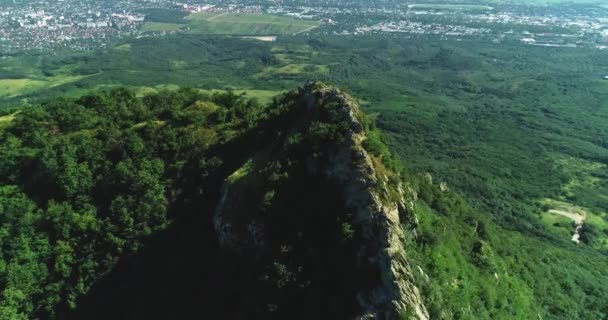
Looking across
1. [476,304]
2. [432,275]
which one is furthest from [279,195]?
[476,304]

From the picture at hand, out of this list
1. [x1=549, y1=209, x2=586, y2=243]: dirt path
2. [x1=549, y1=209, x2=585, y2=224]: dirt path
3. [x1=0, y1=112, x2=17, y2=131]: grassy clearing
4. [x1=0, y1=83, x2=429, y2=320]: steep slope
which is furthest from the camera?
[x1=549, y1=209, x2=585, y2=224]: dirt path

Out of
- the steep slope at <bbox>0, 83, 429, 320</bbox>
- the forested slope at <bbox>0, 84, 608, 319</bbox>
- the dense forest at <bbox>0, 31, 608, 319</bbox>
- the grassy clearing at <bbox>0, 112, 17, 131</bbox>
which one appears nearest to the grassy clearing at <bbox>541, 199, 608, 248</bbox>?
the dense forest at <bbox>0, 31, 608, 319</bbox>

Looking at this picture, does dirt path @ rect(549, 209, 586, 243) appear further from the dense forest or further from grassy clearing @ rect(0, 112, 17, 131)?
→ grassy clearing @ rect(0, 112, 17, 131)

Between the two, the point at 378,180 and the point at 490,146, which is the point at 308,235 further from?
the point at 490,146

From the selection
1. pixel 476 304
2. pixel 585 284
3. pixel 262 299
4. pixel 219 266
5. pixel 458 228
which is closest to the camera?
pixel 262 299

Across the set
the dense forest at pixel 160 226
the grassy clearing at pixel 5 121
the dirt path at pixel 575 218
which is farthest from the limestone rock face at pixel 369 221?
the dirt path at pixel 575 218

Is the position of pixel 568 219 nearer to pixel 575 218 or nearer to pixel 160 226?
pixel 575 218

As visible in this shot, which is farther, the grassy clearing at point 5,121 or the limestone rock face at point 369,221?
the grassy clearing at point 5,121

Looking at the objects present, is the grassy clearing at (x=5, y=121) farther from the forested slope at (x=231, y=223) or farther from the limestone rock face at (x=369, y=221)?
the limestone rock face at (x=369, y=221)

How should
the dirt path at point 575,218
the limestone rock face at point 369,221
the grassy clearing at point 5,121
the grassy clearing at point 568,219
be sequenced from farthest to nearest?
the grassy clearing at point 568,219, the dirt path at point 575,218, the grassy clearing at point 5,121, the limestone rock face at point 369,221
